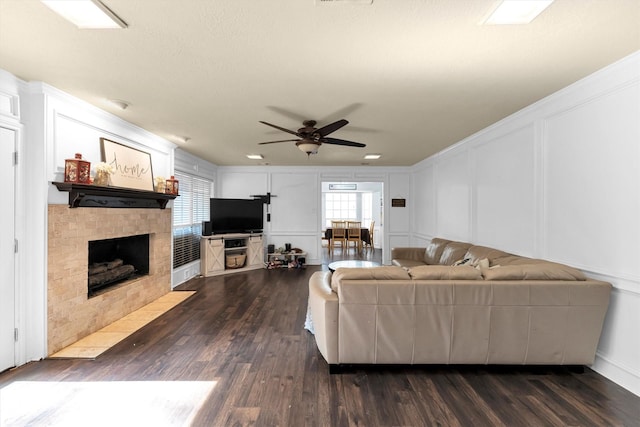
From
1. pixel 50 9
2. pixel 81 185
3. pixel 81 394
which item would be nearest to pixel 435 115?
pixel 50 9

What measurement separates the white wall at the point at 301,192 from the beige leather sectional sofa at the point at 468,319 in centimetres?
477

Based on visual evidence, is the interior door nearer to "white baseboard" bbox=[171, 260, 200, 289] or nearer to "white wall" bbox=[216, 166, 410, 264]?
"white baseboard" bbox=[171, 260, 200, 289]

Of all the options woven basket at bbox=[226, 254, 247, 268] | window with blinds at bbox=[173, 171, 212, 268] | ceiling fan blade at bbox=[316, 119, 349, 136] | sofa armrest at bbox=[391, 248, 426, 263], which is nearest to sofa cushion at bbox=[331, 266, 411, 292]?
ceiling fan blade at bbox=[316, 119, 349, 136]

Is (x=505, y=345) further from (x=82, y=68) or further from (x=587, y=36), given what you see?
(x=82, y=68)

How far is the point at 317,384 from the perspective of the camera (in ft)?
7.34

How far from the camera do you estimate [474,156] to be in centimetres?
429

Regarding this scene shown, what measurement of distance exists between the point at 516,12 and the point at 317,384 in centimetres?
276

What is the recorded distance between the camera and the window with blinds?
17.2ft

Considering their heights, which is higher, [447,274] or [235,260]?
[447,274]

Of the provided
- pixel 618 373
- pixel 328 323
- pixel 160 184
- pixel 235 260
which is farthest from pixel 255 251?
pixel 618 373

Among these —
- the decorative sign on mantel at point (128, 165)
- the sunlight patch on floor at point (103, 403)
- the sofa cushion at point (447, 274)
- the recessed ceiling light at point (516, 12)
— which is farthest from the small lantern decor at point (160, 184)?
the recessed ceiling light at point (516, 12)

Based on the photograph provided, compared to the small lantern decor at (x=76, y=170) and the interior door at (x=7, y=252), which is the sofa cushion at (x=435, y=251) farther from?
the interior door at (x=7, y=252)

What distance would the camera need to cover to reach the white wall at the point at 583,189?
86.4 inches

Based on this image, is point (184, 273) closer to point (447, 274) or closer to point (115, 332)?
point (115, 332)
